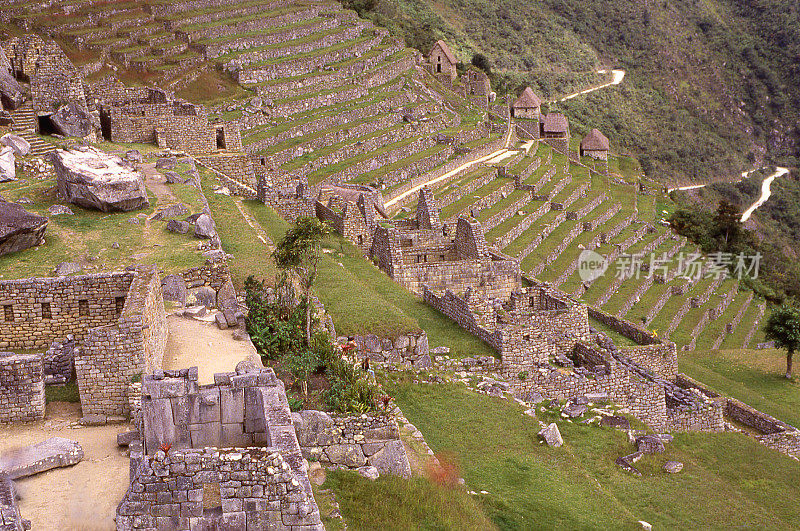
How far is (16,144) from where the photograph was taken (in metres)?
23.8

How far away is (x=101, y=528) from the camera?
909 centimetres

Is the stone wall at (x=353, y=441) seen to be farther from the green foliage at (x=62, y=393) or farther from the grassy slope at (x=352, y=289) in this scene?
the grassy slope at (x=352, y=289)

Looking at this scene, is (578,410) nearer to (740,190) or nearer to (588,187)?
(588,187)

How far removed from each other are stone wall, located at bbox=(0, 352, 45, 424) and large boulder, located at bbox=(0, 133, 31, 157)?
45.0 feet

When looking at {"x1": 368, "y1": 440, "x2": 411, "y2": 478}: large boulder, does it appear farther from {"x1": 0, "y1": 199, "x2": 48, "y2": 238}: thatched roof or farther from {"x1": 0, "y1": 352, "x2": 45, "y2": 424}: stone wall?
{"x1": 0, "y1": 199, "x2": 48, "y2": 238}: thatched roof

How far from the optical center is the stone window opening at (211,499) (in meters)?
8.40

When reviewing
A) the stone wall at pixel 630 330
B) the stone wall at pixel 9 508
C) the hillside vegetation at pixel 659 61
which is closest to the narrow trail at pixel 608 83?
the hillside vegetation at pixel 659 61

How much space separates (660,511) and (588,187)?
150 feet

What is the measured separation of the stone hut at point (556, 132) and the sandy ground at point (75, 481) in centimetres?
6112

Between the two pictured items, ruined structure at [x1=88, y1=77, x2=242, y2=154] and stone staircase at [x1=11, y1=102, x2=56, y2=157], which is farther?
ruined structure at [x1=88, y1=77, x2=242, y2=154]

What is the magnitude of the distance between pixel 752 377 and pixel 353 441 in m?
20.7

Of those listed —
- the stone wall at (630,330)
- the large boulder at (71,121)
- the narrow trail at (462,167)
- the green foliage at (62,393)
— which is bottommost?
the narrow trail at (462,167)

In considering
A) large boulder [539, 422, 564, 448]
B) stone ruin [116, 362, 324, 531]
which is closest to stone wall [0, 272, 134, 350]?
stone ruin [116, 362, 324, 531]

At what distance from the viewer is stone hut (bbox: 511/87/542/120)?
71988 millimetres
